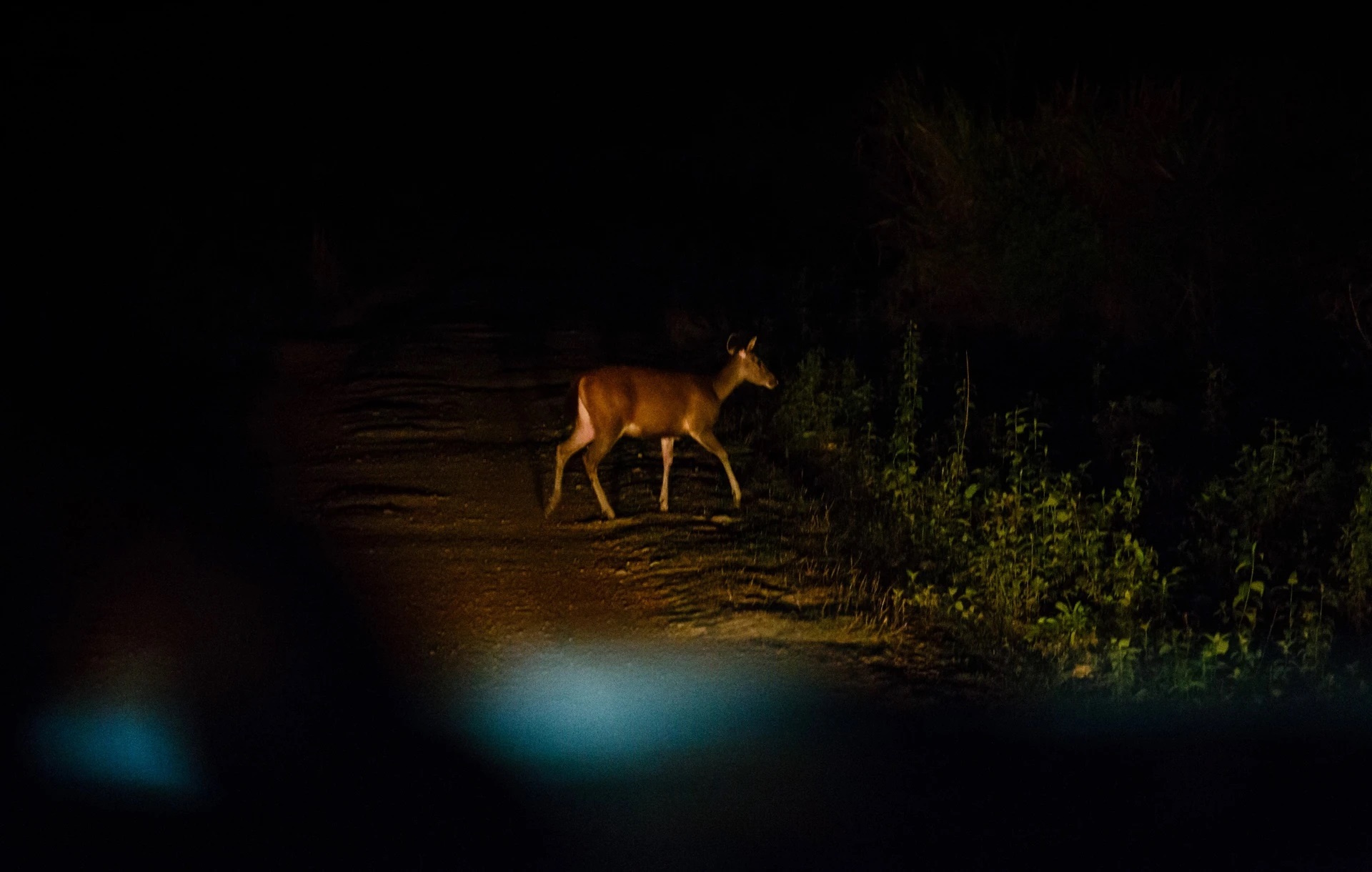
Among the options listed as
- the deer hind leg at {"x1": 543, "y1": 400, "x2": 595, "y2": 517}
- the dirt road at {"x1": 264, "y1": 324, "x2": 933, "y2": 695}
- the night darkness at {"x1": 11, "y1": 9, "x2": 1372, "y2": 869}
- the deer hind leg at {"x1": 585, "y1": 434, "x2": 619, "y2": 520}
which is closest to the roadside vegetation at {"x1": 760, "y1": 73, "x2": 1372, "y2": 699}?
the night darkness at {"x1": 11, "y1": 9, "x2": 1372, "y2": 869}

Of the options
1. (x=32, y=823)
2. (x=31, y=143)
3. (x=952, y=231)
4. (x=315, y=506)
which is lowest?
(x=32, y=823)

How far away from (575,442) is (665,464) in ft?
2.48

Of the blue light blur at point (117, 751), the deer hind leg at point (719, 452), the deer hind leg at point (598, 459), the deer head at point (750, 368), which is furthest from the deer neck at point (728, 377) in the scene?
the blue light blur at point (117, 751)

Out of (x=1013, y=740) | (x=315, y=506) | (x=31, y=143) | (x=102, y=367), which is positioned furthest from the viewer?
(x=31, y=143)

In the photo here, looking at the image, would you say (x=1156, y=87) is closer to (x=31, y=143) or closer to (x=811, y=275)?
(x=811, y=275)

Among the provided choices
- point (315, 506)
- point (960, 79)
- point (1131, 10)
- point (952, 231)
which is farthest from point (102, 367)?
point (1131, 10)

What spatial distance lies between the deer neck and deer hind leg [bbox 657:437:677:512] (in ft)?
2.55

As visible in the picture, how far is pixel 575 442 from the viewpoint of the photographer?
33.4 ft

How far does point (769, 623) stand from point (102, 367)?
10.6m

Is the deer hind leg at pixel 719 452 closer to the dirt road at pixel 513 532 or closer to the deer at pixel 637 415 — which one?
the deer at pixel 637 415

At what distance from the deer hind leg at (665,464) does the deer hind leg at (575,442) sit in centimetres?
66

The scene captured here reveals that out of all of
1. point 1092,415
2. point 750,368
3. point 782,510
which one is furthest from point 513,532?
point 1092,415

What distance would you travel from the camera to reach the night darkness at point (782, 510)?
5965mm

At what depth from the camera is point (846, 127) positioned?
24.9 m
